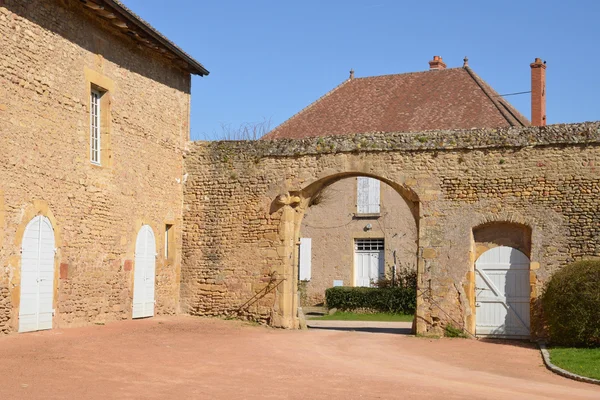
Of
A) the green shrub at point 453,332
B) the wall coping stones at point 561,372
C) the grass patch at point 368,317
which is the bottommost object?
the grass patch at point 368,317

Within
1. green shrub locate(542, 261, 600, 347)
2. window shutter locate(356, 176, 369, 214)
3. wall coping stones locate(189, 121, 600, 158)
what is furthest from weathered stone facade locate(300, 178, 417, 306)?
green shrub locate(542, 261, 600, 347)

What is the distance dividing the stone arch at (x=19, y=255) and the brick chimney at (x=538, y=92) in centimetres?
1664

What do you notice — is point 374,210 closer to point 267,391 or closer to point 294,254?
point 294,254

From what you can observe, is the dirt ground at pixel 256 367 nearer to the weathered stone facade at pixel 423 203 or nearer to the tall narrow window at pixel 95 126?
the weathered stone facade at pixel 423 203

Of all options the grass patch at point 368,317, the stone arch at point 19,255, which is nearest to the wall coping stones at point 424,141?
the stone arch at point 19,255

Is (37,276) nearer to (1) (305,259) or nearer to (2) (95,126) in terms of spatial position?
(2) (95,126)

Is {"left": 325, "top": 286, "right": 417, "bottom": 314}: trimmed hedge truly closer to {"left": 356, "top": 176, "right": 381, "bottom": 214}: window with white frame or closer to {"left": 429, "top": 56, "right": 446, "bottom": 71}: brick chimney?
{"left": 356, "top": 176, "right": 381, "bottom": 214}: window with white frame

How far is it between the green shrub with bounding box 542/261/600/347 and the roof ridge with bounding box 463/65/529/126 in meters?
9.67

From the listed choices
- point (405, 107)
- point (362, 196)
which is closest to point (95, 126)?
point (405, 107)

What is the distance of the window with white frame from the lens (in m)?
24.9

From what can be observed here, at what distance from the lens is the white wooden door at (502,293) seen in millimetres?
14344

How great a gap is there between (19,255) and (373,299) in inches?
491

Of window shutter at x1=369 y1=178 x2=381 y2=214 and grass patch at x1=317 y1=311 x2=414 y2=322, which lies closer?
grass patch at x1=317 y1=311 x2=414 y2=322

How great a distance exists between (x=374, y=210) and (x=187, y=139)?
959 cm
